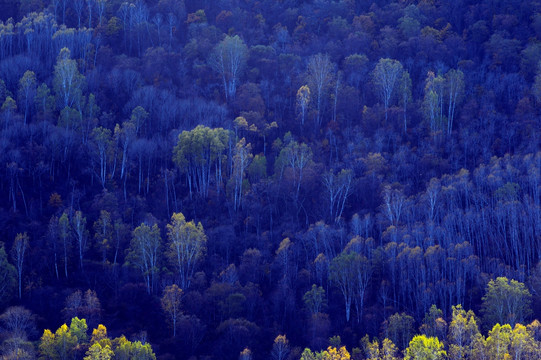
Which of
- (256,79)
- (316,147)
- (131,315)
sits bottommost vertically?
(131,315)

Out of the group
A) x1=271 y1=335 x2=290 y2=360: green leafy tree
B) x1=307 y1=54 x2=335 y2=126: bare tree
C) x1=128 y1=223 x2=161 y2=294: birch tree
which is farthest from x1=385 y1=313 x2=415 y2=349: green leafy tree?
x1=307 y1=54 x2=335 y2=126: bare tree

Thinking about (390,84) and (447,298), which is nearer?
(447,298)

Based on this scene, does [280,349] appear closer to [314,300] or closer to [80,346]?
[314,300]

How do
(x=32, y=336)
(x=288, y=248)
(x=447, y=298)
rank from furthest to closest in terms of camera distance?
1. (x=288, y=248)
2. (x=447, y=298)
3. (x=32, y=336)

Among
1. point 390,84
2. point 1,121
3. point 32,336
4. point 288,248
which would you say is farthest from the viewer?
point 390,84

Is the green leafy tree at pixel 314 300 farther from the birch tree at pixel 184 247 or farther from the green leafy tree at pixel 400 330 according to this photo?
the birch tree at pixel 184 247

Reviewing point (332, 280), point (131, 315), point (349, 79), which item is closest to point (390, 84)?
point (349, 79)

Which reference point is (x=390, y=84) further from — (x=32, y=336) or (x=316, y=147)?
(x=32, y=336)
